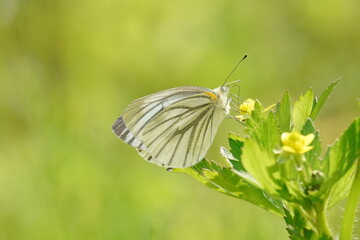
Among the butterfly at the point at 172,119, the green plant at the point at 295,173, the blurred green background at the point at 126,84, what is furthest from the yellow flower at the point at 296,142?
the blurred green background at the point at 126,84

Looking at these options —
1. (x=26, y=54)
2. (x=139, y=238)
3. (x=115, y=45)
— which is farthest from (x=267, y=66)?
(x=139, y=238)

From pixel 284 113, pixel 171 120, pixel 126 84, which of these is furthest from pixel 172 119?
pixel 126 84

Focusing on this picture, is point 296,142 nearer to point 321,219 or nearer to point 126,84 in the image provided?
point 321,219

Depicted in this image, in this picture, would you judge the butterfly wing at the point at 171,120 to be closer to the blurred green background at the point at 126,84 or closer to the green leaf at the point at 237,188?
the green leaf at the point at 237,188

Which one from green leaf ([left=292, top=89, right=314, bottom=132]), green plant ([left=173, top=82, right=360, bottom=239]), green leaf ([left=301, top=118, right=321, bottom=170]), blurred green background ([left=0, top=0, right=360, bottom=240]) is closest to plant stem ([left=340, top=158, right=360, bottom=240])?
green plant ([left=173, top=82, right=360, bottom=239])

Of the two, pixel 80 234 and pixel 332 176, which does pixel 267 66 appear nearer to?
pixel 80 234

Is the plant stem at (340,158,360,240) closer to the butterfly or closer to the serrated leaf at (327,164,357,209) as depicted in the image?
the serrated leaf at (327,164,357,209)
